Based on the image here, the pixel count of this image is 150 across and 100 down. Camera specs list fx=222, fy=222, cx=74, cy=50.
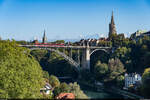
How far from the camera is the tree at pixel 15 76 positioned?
1063 cm

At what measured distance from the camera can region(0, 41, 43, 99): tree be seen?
10.6m

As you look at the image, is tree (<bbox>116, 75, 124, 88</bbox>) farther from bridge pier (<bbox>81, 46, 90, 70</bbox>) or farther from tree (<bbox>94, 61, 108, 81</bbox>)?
bridge pier (<bbox>81, 46, 90, 70</bbox>)

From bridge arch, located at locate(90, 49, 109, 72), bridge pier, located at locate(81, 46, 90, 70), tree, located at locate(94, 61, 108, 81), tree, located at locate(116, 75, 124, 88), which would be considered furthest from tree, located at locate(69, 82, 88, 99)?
bridge pier, located at locate(81, 46, 90, 70)

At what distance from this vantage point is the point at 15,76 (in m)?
11.4

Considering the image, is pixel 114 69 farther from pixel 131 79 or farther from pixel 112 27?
pixel 112 27

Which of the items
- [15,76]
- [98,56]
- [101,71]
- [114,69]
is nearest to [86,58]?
[98,56]

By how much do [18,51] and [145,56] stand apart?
17.8 metres

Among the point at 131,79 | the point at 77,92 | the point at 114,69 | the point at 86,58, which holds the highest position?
the point at 86,58

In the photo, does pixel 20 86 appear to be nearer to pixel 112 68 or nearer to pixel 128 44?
pixel 112 68

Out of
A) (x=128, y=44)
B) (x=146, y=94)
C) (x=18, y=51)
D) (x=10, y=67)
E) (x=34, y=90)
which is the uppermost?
(x=128, y=44)

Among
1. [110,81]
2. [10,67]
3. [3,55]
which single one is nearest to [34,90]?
[10,67]

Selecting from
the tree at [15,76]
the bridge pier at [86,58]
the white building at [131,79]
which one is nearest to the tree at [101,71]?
the white building at [131,79]

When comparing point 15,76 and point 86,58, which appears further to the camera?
point 86,58

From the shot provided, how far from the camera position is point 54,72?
1539 inches
